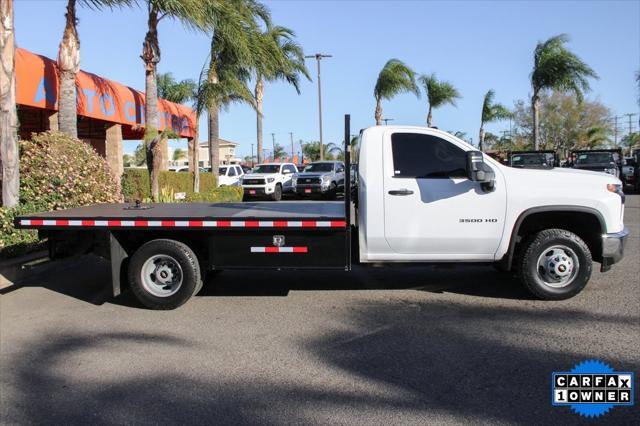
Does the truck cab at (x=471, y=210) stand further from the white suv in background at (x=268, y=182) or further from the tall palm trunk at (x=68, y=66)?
the white suv in background at (x=268, y=182)

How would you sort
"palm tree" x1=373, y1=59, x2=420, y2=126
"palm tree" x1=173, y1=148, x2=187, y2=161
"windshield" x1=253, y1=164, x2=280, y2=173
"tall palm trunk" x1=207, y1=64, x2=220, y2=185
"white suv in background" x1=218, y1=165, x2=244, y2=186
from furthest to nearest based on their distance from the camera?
"palm tree" x1=173, y1=148, x2=187, y2=161 < "palm tree" x1=373, y1=59, x2=420, y2=126 < "white suv in background" x1=218, y1=165, x2=244, y2=186 < "windshield" x1=253, y1=164, x2=280, y2=173 < "tall palm trunk" x1=207, y1=64, x2=220, y2=185

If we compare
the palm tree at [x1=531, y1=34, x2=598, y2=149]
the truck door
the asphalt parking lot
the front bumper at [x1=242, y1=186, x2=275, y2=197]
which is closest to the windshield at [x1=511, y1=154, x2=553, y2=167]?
the palm tree at [x1=531, y1=34, x2=598, y2=149]

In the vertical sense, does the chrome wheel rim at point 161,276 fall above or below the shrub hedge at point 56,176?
below

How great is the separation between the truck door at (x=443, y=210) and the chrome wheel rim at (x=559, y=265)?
62 cm

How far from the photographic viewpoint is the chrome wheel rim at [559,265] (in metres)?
6.41

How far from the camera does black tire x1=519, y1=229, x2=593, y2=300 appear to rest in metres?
6.36

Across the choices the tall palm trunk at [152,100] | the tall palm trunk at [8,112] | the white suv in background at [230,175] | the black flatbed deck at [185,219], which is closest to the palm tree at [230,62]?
the tall palm trunk at [152,100]

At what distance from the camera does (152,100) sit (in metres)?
15.8

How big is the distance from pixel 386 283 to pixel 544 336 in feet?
8.72

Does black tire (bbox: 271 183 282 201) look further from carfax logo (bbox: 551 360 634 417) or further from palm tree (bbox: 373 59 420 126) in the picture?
carfax logo (bbox: 551 360 634 417)

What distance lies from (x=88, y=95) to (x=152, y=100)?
8.32 ft

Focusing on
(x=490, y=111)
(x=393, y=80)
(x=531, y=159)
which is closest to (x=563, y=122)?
(x=490, y=111)

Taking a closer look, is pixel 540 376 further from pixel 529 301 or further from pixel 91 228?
pixel 91 228

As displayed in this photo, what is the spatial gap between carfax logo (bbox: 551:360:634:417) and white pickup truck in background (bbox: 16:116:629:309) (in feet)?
6.83
